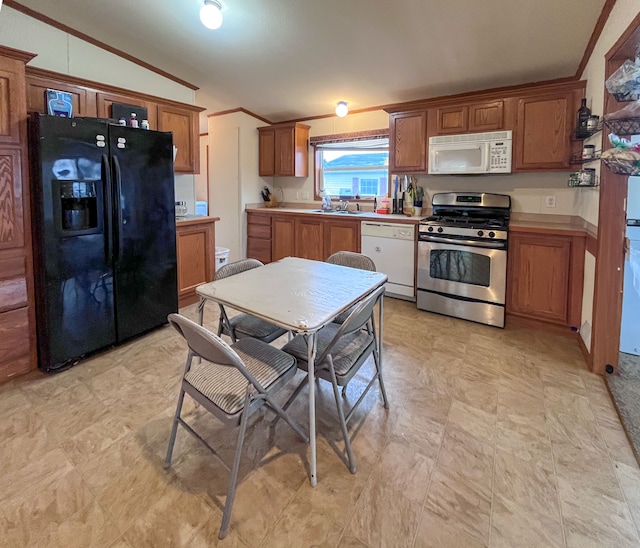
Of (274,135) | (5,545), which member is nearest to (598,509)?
(5,545)

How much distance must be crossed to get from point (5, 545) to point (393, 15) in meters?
3.54

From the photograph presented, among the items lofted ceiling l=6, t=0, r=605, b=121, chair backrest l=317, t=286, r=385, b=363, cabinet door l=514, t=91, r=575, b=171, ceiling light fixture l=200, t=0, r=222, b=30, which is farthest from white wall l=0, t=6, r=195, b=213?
cabinet door l=514, t=91, r=575, b=171

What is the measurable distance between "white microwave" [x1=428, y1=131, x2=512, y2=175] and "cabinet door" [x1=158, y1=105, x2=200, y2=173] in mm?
2520

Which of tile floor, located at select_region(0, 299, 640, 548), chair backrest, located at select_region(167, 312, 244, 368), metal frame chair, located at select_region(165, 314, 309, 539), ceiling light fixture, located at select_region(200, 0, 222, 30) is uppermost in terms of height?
ceiling light fixture, located at select_region(200, 0, 222, 30)

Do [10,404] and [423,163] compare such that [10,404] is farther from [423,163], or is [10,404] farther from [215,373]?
[423,163]

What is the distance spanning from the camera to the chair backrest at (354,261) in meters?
2.49

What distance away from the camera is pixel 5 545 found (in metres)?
1.32

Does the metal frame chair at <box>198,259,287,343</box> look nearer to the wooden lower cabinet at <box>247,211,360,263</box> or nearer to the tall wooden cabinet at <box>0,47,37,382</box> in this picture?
the tall wooden cabinet at <box>0,47,37,382</box>

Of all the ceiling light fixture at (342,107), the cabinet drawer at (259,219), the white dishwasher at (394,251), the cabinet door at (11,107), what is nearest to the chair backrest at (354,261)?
the white dishwasher at (394,251)

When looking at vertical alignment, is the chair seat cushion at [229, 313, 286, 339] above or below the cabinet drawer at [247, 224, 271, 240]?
below

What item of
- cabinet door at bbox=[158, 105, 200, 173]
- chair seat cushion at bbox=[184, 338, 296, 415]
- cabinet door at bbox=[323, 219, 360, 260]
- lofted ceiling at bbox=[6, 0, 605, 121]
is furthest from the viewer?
cabinet door at bbox=[323, 219, 360, 260]

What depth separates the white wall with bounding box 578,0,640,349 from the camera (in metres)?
2.07

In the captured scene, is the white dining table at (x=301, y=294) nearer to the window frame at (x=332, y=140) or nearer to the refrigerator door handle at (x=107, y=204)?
the refrigerator door handle at (x=107, y=204)

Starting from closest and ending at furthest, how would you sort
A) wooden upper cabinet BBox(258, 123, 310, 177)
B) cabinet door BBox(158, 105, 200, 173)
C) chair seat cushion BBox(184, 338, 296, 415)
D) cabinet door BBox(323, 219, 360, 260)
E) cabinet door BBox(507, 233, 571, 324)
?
chair seat cushion BBox(184, 338, 296, 415)
cabinet door BBox(507, 233, 571, 324)
cabinet door BBox(158, 105, 200, 173)
cabinet door BBox(323, 219, 360, 260)
wooden upper cabinet BBox(258, 123, 310, 177)
